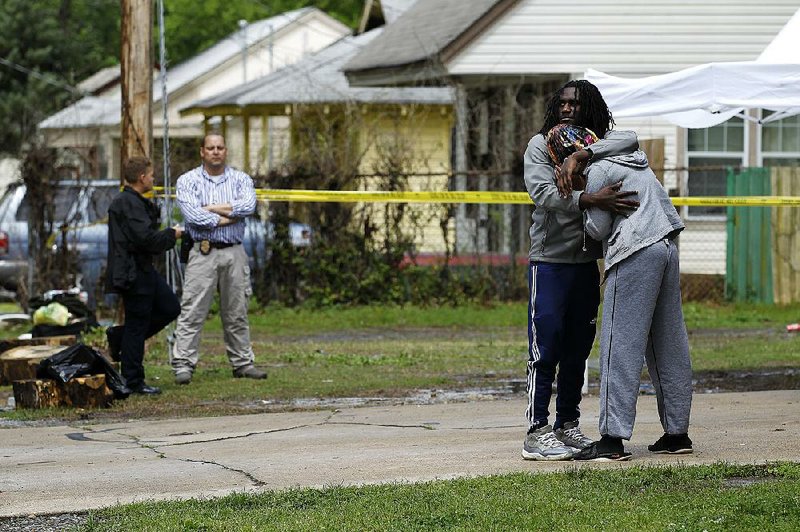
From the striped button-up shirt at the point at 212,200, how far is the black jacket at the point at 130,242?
1.23 feet

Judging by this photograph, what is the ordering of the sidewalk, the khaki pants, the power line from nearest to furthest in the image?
the sidewalk
the khaki pants
the power line

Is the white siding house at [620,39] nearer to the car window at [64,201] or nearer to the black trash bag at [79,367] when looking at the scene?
the car window at [64,201]

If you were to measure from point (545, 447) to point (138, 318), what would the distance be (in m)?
4.79

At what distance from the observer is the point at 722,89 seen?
1045cm

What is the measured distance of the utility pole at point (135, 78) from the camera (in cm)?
1405

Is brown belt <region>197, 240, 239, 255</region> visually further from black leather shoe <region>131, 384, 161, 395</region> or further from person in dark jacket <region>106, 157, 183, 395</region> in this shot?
black leather shoe <region>131, 384, 161, 395</region>

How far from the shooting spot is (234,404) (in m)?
10.9

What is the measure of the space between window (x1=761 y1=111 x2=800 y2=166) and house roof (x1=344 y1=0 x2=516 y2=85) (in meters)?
4.45

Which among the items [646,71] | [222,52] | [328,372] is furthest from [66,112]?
[328,372]

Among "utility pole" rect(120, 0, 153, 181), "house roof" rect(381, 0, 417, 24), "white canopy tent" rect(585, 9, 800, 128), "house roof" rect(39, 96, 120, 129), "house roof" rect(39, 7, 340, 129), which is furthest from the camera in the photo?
"house roof" rect(39, 7, 340, 129)

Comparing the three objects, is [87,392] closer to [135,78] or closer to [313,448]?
[313,448]

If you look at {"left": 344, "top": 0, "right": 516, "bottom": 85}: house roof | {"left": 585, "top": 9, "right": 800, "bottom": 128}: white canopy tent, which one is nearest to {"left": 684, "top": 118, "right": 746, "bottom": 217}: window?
{"left": 344, "top": 0, "right": 516, "bottom": 85}: house roof

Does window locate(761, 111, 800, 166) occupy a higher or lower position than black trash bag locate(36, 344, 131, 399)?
higher

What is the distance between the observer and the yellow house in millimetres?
19031
